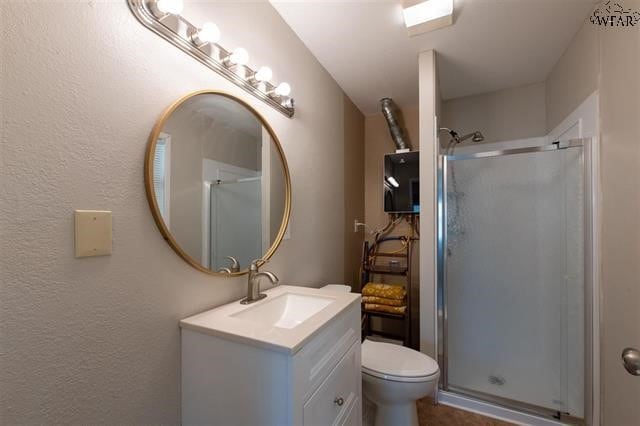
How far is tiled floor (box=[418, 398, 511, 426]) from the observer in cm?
165

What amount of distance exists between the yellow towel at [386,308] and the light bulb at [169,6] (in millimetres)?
2096

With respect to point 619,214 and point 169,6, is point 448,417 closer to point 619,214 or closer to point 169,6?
point 619,214

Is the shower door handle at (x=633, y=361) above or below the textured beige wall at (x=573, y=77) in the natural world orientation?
below

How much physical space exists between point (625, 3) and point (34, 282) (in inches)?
92.2

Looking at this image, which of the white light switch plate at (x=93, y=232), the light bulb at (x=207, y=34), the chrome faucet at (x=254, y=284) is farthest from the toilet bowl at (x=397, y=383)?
the light bulb at (x=207, y=34)

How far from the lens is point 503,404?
1721 mm

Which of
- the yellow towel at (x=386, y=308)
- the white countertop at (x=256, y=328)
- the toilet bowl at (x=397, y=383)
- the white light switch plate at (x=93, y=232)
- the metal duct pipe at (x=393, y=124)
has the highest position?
the metal duct pipe at (x=393, y=124)

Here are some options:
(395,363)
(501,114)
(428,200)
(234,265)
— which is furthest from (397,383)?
(501,114)

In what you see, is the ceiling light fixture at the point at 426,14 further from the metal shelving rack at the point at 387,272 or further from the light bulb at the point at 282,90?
the metal shelving rack at the point at 387,272

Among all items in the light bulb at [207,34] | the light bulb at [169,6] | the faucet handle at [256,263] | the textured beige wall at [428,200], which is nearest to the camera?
the light bulb at [169,6]

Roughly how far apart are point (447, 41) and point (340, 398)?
211cm

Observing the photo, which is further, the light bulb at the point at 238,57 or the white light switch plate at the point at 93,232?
the light bulb at the point at 238,57

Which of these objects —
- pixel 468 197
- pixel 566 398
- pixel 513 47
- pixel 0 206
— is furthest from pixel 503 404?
pixel 0 206

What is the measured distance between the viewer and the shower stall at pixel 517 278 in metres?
1.60
